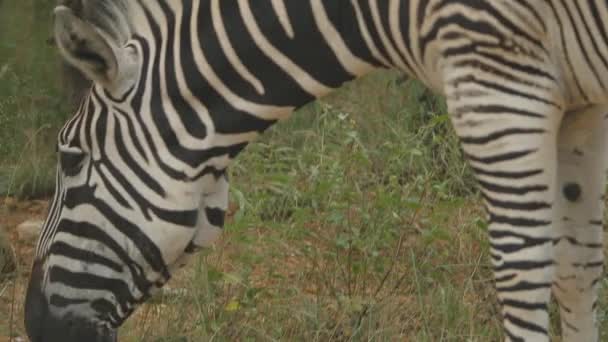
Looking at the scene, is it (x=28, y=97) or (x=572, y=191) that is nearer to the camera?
(x=572, y=191)

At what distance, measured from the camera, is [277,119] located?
15.2 ft

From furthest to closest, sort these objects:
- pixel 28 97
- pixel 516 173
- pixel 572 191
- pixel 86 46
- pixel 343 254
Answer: pixel 28 97
pixel 343 254
pixel 572 191
pixel 86 46
pixel 516 173

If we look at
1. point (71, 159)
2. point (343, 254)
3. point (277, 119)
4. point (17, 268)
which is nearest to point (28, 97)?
point (17, 268)

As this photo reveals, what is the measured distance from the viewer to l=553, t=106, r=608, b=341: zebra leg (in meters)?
4.60

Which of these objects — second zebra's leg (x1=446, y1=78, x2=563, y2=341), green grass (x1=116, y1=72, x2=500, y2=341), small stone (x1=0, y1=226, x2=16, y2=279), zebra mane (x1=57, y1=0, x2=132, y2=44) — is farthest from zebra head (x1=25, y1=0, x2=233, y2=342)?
small stone (x1=0, y1=226, x2=16, y2=279)

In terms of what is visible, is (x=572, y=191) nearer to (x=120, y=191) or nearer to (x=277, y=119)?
(x=277, y=119)

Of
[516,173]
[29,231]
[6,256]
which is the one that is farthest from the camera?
[29,231]

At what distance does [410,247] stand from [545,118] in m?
2.43

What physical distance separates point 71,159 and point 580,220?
6.10 ft

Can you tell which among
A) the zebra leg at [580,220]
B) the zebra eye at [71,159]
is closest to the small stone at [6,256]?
the zebra eye at [71,159]

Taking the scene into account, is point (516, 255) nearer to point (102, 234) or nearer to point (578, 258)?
point (578, 258)

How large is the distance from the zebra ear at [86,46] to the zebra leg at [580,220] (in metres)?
1.58

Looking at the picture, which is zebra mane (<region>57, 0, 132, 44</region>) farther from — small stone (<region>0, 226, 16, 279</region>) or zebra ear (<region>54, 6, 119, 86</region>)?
small stone (<region>0, 226, 16, 279</region>)

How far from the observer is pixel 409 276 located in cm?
614
